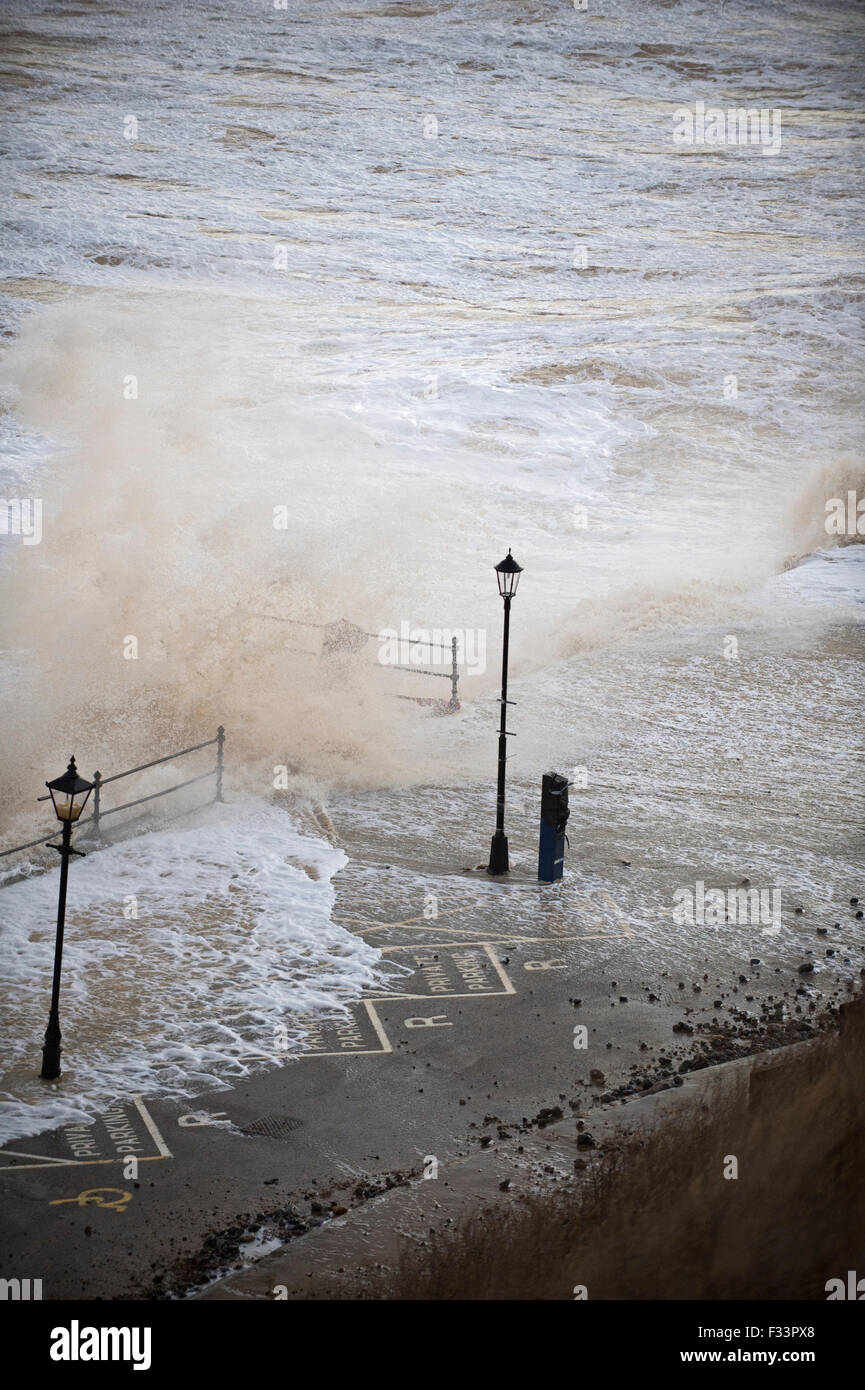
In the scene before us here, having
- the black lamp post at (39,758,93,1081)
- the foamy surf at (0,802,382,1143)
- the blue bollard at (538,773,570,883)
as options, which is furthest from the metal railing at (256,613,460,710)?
the black lamp post at (39,758,93,1081)

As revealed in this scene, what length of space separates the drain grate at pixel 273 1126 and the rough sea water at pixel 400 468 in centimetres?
102

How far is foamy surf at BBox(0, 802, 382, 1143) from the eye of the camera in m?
13.4

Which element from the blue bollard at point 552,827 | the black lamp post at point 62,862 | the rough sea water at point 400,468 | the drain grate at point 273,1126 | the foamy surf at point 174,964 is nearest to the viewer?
the drain grate at point 273,1126

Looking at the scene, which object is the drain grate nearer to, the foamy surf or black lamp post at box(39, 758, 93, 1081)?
the foamy surf

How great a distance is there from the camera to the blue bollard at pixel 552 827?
18172 millimetres

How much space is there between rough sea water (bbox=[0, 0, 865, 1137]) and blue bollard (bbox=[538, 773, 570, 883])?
0.55 meters

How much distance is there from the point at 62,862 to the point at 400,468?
44602 millimetres

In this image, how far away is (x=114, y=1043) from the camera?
45.9 feet

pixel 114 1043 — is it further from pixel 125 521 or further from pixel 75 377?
pixel 75 377

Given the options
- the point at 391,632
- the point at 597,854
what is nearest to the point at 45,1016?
the point at 597,854

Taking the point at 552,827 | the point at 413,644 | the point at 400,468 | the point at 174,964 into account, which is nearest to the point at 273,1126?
the point at 174,964

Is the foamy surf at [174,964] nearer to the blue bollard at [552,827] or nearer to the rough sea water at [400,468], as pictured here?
the rough sea water at [400,468]

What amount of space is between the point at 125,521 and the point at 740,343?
135 feet

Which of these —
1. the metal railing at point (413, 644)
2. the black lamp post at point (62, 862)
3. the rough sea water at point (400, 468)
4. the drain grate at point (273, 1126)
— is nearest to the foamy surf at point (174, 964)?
the rough sea water at point (400, 468)
